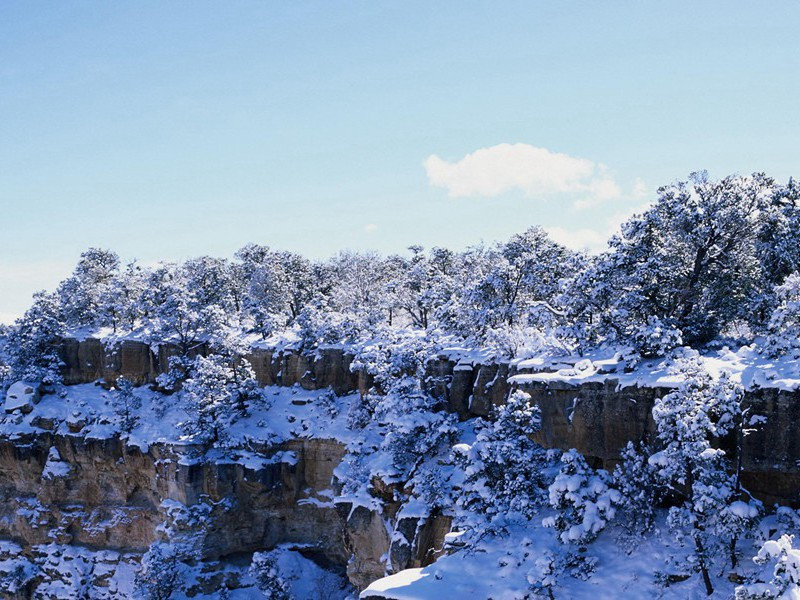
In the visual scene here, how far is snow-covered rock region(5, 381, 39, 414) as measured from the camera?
4728cm

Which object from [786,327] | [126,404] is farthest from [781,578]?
[126,404]

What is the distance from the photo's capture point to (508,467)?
71.1ft

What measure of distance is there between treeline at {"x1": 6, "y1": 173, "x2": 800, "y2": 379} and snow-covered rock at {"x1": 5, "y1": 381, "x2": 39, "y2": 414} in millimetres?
1319

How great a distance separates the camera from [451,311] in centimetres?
4012

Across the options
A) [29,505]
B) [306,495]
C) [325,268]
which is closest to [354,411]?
[306,495]

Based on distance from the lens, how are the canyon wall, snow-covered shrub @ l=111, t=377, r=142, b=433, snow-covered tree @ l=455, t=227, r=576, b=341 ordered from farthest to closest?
snow-covered shrub @ l=111, t=377, r=142, b=433 → snow-covered tree @ l=455, t=227, r=576, b=341 → the canyon wall

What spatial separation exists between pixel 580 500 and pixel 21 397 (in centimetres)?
4431

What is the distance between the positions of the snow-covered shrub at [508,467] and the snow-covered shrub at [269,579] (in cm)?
1890

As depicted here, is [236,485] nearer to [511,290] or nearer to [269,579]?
[269,579]

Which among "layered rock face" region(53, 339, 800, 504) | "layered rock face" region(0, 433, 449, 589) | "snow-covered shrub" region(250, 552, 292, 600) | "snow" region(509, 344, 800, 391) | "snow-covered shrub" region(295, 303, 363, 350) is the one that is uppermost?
"snow-covered shrub" region(295, 303, 363, 350)

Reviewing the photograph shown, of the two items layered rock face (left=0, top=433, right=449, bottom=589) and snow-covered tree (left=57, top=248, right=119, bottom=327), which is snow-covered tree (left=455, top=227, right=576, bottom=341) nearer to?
layered rock face (left=0, top=433, right=449, bottom=589)

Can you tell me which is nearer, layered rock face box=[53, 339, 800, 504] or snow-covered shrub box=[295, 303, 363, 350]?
layered rock face box=[53, 339, 800, 504]

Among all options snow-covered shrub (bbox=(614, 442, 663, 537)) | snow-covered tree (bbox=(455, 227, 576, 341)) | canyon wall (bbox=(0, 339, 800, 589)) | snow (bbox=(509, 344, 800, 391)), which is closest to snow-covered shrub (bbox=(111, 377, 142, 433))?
canyon wall (bbox=(0, 339, 800, 589))

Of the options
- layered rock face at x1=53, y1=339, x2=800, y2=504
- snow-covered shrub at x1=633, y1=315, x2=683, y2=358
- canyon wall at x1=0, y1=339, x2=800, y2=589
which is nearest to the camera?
layered rock face at x1=53, y1=339, x2=800, y2=504
